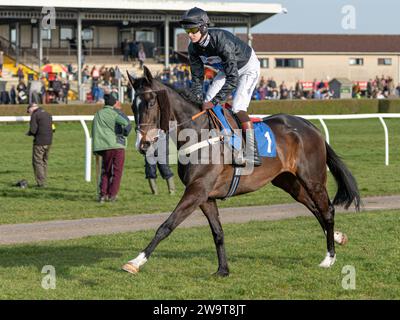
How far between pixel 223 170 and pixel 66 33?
130ft

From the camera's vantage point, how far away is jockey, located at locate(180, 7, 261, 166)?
7.51 m

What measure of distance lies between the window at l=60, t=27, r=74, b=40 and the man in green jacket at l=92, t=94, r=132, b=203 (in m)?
33.4

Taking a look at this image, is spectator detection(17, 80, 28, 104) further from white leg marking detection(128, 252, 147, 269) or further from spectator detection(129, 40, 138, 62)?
white leg marking detection(128, 252, 147, 269)

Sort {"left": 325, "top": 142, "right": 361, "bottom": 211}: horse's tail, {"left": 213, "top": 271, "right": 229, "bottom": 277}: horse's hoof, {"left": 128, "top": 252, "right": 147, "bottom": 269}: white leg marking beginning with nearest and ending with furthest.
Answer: {"left": 128, "top": 252, "right": 147, "bottom": 269}: white leg marking < {"left": 213, "top": 271, "right": 229, "bottom": 277}: horse's hoof < {"left": 325, "top": 142, "right": 361, "bottom": 211}: horse's tail

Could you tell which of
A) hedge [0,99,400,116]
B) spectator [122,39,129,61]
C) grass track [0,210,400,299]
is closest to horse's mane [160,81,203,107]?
grass track [0,210,400,299]

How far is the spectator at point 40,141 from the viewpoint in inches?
586

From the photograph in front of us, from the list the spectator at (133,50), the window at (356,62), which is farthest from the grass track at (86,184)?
the window at (356,62)

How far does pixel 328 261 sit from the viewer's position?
7.94 m

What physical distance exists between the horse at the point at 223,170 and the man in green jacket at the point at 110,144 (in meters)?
4.85

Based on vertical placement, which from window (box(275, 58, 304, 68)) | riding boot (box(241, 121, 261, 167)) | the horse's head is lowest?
riding boot (box(241, 121, 261, 167))

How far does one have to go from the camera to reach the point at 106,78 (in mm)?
37438

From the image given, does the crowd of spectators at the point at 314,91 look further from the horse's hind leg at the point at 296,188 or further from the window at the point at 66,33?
the horse's hind leg at the point at 296,188

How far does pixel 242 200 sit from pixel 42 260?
17.8 feet

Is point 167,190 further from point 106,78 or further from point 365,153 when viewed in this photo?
point 106,78
